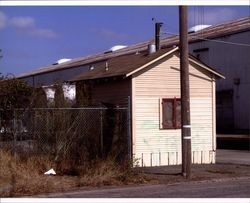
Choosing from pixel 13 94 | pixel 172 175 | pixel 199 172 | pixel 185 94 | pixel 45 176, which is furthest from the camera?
pixel 13 94

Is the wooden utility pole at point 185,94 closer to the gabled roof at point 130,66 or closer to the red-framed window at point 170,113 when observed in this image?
the gabled roof at point 130,66

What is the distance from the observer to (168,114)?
773 inches

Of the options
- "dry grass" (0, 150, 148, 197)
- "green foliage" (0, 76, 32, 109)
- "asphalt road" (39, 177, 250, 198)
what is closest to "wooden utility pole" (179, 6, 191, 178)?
"asphalt road" (39, 177, 250, 198)

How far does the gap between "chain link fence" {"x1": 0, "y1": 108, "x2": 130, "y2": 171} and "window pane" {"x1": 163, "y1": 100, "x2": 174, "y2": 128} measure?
4.93 feet

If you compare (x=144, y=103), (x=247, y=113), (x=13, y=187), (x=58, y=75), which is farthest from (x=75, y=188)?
(x=58, y=75)

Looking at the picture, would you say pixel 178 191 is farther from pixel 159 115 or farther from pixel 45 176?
pixel 159 115

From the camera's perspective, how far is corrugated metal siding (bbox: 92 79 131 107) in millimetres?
19328

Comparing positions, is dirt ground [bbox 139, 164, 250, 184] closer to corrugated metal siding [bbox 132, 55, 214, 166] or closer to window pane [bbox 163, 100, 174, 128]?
corrugated metal siding [bbox 132, 55, 214, 166]

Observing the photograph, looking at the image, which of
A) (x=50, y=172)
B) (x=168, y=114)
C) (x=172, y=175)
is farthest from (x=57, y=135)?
(x=168, y=114)

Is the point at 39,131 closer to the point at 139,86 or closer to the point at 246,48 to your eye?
the point at 139,86

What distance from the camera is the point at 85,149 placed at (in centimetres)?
1773

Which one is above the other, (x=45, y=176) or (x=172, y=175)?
(x=45, y=176)

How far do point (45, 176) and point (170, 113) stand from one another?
6166 mm

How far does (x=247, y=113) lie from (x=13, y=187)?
23.8 meters
